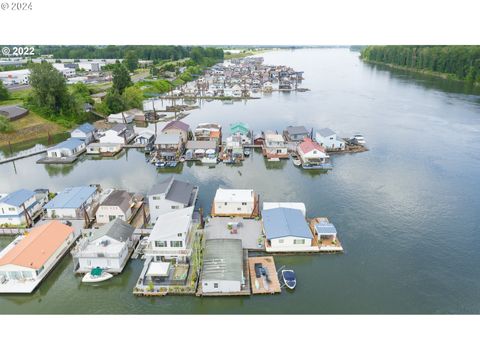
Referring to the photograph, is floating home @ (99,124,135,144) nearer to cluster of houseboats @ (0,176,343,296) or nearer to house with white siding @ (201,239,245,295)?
cluster of houseboats @ (0,176,343,296)

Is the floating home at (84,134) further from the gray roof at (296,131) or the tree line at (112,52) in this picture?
the tree line at (112,52)

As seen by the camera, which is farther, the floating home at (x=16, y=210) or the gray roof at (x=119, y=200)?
the gray roof at (x=119, y=200)

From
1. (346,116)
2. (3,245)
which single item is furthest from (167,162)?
(346,116)

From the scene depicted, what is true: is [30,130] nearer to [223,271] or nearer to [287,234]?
[223,271]

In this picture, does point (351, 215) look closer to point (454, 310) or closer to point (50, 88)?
point (454, 310)

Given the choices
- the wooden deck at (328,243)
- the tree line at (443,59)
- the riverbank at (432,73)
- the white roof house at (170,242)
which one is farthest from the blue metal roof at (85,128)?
the tree line at (443,59)

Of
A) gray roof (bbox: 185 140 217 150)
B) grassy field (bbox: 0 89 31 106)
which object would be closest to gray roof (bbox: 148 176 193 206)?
gray roof (bbox: 185 140 217 150)

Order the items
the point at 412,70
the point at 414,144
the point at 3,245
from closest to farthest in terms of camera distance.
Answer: the point at 3,245 → the point at 414,144 → the point at 412,70
